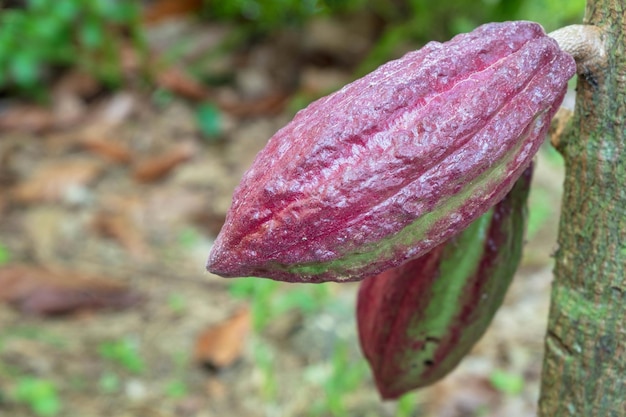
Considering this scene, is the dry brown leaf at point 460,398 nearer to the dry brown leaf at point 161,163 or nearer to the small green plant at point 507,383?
the small green plant at point 507,383

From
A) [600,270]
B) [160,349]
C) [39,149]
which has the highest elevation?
[600,270]

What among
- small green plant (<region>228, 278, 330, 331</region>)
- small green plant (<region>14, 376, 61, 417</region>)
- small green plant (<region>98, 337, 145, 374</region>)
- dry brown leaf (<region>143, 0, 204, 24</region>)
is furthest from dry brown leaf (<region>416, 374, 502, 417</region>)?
dry brown leaf (<region>143, 0, 204, 24</region>)

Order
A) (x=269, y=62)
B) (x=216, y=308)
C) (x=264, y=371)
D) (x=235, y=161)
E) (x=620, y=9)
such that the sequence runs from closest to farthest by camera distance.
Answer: (x=620, y=9) < (x=264, y=371) < (x=216, y=308) < (x=235, y=161) < (x=269, y=62)

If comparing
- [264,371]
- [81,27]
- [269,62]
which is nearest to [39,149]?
[81,27]

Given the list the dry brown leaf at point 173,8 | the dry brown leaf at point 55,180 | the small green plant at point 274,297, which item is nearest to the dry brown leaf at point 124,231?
the dry brown leaf at point 55,180

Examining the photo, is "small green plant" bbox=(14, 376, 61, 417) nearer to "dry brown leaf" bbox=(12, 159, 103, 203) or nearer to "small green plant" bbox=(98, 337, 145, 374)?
"small green plant" bbox=(98, 337, 145, 374)

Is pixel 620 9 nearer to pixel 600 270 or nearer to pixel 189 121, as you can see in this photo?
pixel 600 270
